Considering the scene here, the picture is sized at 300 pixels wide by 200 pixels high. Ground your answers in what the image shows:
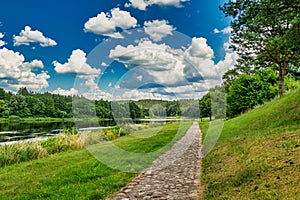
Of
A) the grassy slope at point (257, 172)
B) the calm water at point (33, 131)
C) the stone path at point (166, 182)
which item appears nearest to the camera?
the grassy slope at point (257, 172)

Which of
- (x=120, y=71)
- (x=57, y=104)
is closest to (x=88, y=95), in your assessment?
(x=120, y=71)

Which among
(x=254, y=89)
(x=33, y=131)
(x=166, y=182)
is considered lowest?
(x=166, y=182)

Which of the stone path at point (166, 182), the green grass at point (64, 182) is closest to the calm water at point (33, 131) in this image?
the green grass at point (64, 182)

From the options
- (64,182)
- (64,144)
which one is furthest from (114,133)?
(64,182)

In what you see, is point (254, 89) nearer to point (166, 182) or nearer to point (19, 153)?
point (19, 153)

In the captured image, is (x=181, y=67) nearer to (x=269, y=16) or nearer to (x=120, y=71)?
(x=120, y=71)

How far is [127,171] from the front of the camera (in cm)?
877

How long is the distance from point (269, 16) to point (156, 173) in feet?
21.0

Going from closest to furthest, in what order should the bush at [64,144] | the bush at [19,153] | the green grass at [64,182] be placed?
the green grass at [64,182] → the bush at [19,153] → the bush at [64,144]

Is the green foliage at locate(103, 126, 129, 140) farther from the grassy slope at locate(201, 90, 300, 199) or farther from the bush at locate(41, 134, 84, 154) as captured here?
the grassy slope at locate(201, 90, 300, 199)

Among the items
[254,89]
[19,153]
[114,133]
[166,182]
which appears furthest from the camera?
[254,89]

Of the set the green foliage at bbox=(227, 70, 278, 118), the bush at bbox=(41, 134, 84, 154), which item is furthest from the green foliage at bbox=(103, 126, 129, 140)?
the green foliage at bbox=(227, 70, 278, 118)

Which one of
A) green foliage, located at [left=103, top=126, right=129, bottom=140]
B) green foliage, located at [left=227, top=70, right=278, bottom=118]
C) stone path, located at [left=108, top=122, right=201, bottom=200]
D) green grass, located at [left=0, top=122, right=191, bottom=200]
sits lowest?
stone path, located at [left=108, top=122, right=201, bottom=200]

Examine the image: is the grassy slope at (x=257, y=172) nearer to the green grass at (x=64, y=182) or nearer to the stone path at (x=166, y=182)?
the stone path at (x=166, y=182)
